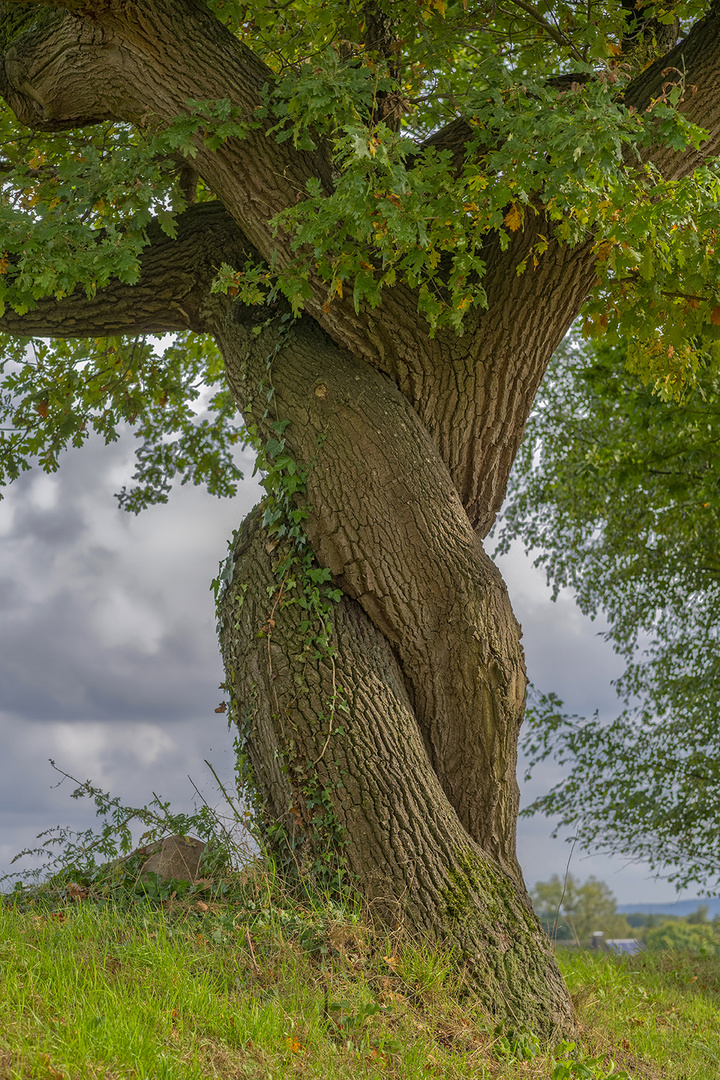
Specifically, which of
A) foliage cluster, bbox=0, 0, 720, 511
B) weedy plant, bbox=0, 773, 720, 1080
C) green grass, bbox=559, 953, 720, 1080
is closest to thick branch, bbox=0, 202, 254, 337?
foliage cluster, bbox=0, 0, 720, 511

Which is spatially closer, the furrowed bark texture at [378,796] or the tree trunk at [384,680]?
the furrowed bark texture at [378,796]

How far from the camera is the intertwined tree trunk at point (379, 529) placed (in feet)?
16.9

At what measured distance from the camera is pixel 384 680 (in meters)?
5.51

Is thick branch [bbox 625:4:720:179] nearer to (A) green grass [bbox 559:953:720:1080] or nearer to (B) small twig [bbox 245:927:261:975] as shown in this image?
(B) small twig [bbox 245:927:261:975]

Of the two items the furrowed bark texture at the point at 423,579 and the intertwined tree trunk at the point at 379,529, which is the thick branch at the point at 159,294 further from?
the furrowed bark texture at the point at 423,579

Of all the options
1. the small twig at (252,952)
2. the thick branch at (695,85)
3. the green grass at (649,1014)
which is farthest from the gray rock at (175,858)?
the thick branch at (695,85)

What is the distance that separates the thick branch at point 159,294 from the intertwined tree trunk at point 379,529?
1.54ft

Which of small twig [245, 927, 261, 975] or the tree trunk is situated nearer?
small twig [245, 927, 261, 975]

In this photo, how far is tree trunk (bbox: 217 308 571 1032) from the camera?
16.6 ft

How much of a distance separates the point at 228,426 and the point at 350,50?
221 inches

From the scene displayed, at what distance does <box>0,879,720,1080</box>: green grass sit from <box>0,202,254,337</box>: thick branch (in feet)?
14.2

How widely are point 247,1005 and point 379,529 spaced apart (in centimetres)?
285

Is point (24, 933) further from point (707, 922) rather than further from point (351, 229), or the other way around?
point (707, 922)

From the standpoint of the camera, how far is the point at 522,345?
6.20 meters
